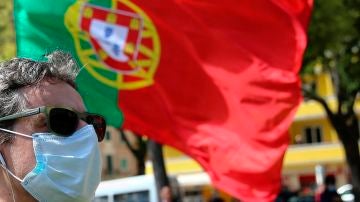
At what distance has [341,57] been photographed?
18.5 metres

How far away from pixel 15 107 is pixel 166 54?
18.9 ft

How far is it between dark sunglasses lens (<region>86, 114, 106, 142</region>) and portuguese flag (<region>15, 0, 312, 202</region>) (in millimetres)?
5037

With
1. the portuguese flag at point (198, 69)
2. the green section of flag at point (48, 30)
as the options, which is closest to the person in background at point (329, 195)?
the portuguese flag at point (198, 69)

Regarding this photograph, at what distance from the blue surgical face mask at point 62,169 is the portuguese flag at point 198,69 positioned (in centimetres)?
525

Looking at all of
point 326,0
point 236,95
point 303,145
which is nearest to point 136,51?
point 236,95

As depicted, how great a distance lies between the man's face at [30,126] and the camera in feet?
7.49

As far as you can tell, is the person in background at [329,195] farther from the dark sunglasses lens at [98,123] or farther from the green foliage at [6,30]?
the dark sunglasses lens at [98,123]

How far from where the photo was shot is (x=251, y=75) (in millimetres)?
8188

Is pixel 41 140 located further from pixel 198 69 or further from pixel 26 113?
pixel 198 69

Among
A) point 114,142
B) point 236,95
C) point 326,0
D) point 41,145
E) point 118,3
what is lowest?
point 114,142

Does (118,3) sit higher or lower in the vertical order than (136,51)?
higher

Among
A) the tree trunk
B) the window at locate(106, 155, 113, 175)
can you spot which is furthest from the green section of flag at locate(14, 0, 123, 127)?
the window at locate(106, 155, 113, 175)

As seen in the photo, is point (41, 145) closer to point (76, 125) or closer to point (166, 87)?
point (76, 125)

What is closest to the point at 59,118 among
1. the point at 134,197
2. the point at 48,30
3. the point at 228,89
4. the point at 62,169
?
the point at 62,169
